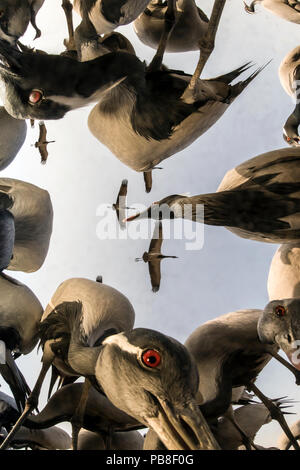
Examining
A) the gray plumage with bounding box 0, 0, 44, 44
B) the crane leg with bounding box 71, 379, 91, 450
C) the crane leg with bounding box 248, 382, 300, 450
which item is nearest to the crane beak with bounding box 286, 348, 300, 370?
the crane leg with bounding box 248, 382, 300, 450

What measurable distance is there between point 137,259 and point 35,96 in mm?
629

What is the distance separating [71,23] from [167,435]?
1.14 m

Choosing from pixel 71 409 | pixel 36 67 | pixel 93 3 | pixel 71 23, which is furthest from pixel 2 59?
pixel 71 409

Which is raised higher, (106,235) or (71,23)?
(71,23)

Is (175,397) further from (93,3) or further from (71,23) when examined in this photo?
(71,23)

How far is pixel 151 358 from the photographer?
0.84 m

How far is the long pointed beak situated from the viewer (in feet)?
2.48

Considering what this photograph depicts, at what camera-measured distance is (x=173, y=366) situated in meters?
0.82

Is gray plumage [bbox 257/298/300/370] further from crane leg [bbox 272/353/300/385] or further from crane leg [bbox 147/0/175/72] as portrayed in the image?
crane leg [bbox 147/0/175/72]

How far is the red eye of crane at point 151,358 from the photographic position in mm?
830

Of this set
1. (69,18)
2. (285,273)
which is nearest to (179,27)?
(69,18)

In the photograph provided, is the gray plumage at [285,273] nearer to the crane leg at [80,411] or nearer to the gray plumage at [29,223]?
the crane leg at [80,411]

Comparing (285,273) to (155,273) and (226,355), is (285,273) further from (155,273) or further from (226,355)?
(155,273)

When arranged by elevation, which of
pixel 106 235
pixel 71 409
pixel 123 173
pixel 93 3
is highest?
pixel 93 3
